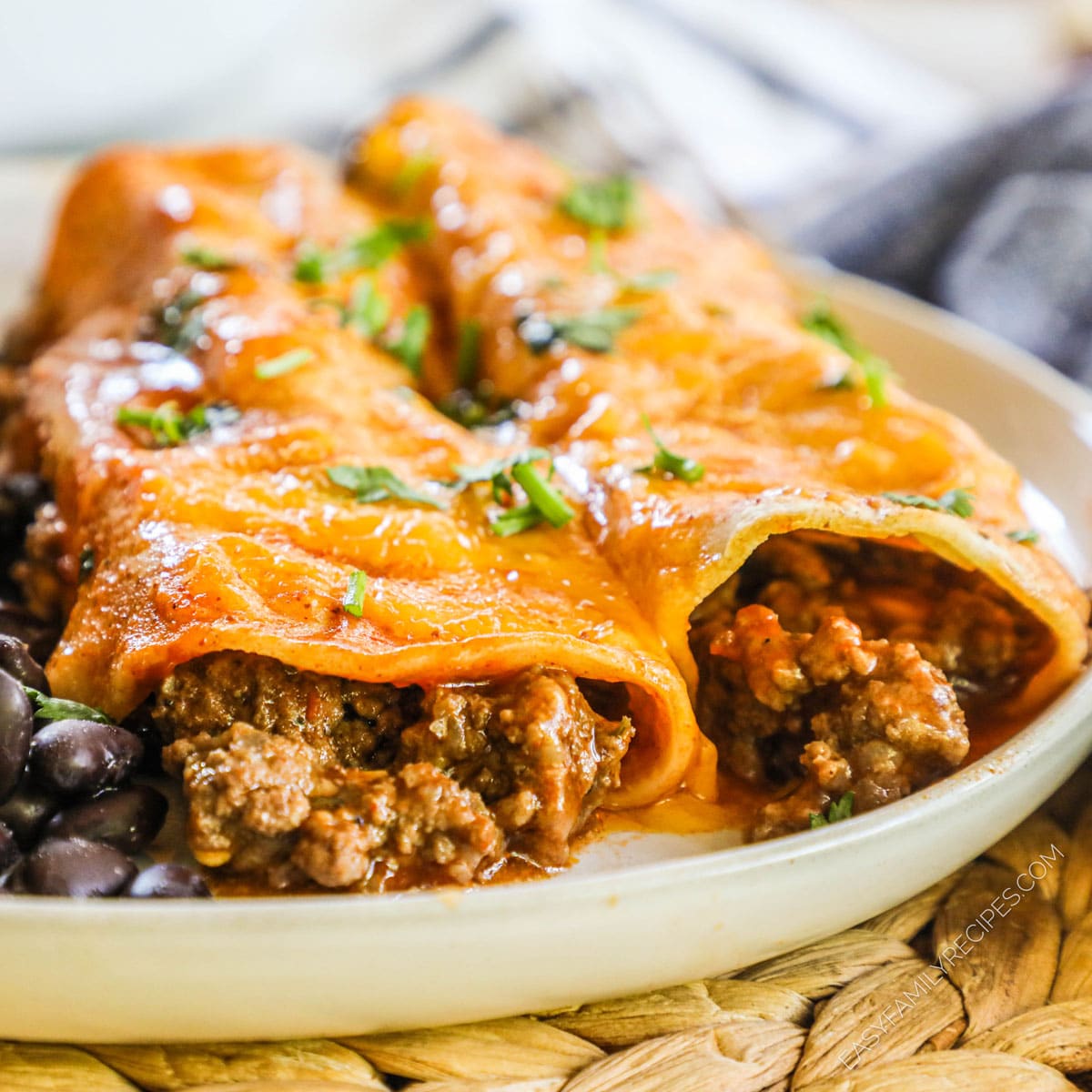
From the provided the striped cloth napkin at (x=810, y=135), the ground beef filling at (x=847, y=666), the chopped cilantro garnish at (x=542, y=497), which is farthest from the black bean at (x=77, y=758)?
the striped cloth napkin at (x=810, y=135)

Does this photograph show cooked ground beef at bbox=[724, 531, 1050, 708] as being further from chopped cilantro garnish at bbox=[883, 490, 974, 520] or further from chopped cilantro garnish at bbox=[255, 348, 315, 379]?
chopped cilantro garnish at bbox=[255, 348, 315, 379]

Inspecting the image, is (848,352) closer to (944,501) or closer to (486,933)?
(944,501)

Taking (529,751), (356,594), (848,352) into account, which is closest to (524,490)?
(356,594)

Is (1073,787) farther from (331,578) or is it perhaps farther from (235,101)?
(235,101)

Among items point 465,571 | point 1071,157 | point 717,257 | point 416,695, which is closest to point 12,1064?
point 416,695

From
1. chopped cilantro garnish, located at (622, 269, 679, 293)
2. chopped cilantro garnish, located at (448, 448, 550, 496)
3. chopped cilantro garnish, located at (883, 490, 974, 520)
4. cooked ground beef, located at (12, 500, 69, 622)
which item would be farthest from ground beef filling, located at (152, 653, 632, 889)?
chopped cilantro garnish, located at (622, 269, 679, 293)

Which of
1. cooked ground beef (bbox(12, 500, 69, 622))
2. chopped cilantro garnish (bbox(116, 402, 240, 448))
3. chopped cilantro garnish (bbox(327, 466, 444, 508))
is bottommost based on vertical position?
cooked ground beef (bbox(12, 500, 69, 622))
